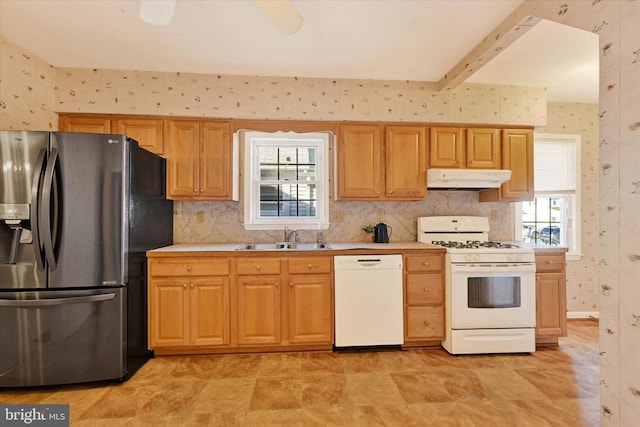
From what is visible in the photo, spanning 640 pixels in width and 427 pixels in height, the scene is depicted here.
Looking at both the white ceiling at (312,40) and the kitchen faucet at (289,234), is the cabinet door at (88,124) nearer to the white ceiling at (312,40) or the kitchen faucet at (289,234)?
the white ceiling at (312,40)

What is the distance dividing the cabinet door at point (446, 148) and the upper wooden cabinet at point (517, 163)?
491 millimetres

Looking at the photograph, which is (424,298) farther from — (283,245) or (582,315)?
(582,315)

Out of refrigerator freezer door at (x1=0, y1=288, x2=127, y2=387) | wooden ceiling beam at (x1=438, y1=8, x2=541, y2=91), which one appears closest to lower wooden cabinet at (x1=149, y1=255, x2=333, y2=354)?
refrigerator freezer door at (x1=0, y1=288, x2=127, y2=387)

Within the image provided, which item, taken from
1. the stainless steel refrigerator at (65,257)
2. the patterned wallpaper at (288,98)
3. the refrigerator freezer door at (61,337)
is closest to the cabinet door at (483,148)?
the patterned wallpaper at (288,98)

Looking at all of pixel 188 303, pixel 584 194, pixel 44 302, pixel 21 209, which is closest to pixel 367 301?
pixel 188 303

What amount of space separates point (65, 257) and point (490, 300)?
135 inches

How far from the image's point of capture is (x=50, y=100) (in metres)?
2.92

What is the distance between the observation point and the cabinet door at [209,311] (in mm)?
2707

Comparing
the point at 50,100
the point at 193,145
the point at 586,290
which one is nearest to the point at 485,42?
the point at 193,145

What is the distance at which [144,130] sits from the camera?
3053 mm

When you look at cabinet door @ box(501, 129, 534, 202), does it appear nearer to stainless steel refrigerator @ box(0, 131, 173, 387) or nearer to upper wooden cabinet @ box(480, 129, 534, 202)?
upper wooden cabinet @ box(480, 129, 534, 202)

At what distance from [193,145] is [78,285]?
1.55m

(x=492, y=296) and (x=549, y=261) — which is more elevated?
(x=549, y=261)

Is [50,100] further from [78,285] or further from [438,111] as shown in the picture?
[438,111]
